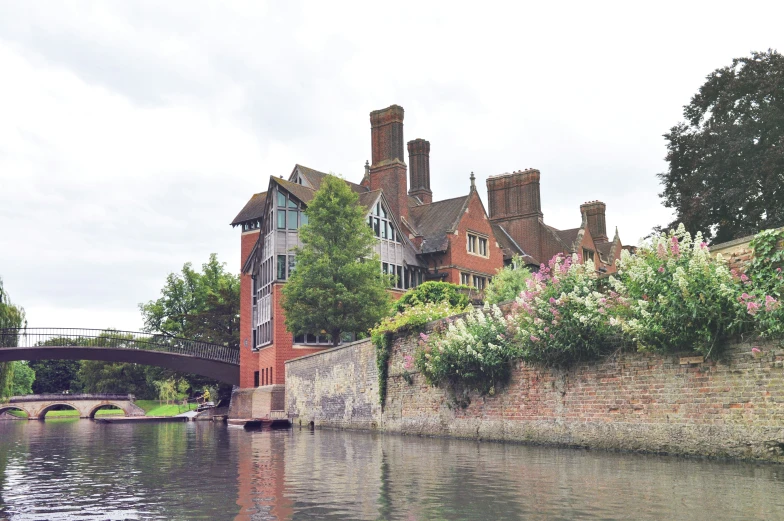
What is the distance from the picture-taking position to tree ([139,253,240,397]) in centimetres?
6391

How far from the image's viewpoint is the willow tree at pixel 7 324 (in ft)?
162

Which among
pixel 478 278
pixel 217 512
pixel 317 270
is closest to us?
pixel 217 512

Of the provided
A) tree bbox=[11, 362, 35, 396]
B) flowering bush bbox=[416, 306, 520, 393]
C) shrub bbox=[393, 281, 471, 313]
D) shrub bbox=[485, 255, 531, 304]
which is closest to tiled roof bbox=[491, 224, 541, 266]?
shrub bbox=[393, 281, 471, 313]

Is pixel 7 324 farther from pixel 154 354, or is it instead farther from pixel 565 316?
pixel 565 316

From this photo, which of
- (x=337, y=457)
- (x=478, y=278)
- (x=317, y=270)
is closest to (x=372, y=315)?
(x=317, y=270)

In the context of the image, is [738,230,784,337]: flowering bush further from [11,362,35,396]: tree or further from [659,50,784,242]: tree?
[11,362,35,396]: tree

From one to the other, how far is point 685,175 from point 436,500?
32.9 meters

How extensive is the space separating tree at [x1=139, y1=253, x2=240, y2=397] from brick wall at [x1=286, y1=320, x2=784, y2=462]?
39932mm

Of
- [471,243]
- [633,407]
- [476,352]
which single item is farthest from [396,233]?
[633,407]

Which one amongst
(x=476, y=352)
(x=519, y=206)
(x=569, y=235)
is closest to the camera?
(x=476, y=352)

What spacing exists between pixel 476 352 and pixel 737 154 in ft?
68.3

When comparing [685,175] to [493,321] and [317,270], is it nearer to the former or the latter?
[317,270]

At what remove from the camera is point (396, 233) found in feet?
161

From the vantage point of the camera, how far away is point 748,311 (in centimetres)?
1260
